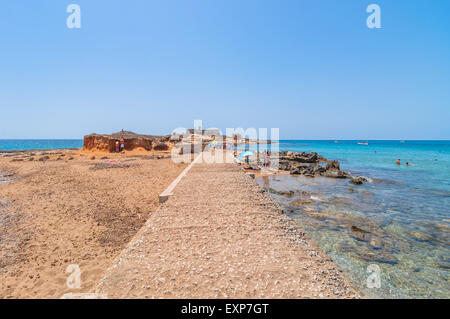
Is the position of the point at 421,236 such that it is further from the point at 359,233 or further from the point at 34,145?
the point at 34,145

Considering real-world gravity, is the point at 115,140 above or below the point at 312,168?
above

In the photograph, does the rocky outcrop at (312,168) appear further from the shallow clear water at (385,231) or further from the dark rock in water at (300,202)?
the dark rock in water at (300,202)

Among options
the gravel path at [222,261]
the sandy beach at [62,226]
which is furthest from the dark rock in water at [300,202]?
the sandy beach at [62,226]

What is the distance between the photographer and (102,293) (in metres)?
3.19

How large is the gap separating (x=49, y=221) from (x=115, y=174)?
25.2 feet

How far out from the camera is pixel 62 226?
263 inches

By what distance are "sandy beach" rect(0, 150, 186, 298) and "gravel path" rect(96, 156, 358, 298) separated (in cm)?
126

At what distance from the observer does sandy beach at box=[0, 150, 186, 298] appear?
4434 mm

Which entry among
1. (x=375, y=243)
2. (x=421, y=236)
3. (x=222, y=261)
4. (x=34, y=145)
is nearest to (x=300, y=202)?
(x=375, y=243)

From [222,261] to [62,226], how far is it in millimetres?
5776

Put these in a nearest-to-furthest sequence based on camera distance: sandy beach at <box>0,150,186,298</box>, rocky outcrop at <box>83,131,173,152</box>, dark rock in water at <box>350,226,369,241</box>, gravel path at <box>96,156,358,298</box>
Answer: gravel path at <box>96,156,358,298</box> → sandy beach at <box>0,150,186,298</box> → dark rock in water at <box>350,226,369,241</box> → rocky outcrop at <box>83,131,173,152</box>

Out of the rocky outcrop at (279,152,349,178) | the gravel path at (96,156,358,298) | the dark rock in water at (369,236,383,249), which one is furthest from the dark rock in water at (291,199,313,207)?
the rocky outcrop at (279,152,349,178)

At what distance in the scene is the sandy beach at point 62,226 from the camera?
4434 mm

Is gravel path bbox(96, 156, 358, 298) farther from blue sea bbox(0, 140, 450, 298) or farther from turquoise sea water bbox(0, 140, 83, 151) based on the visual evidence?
turquoise sea water bbox(0, 140, 83, 151)
